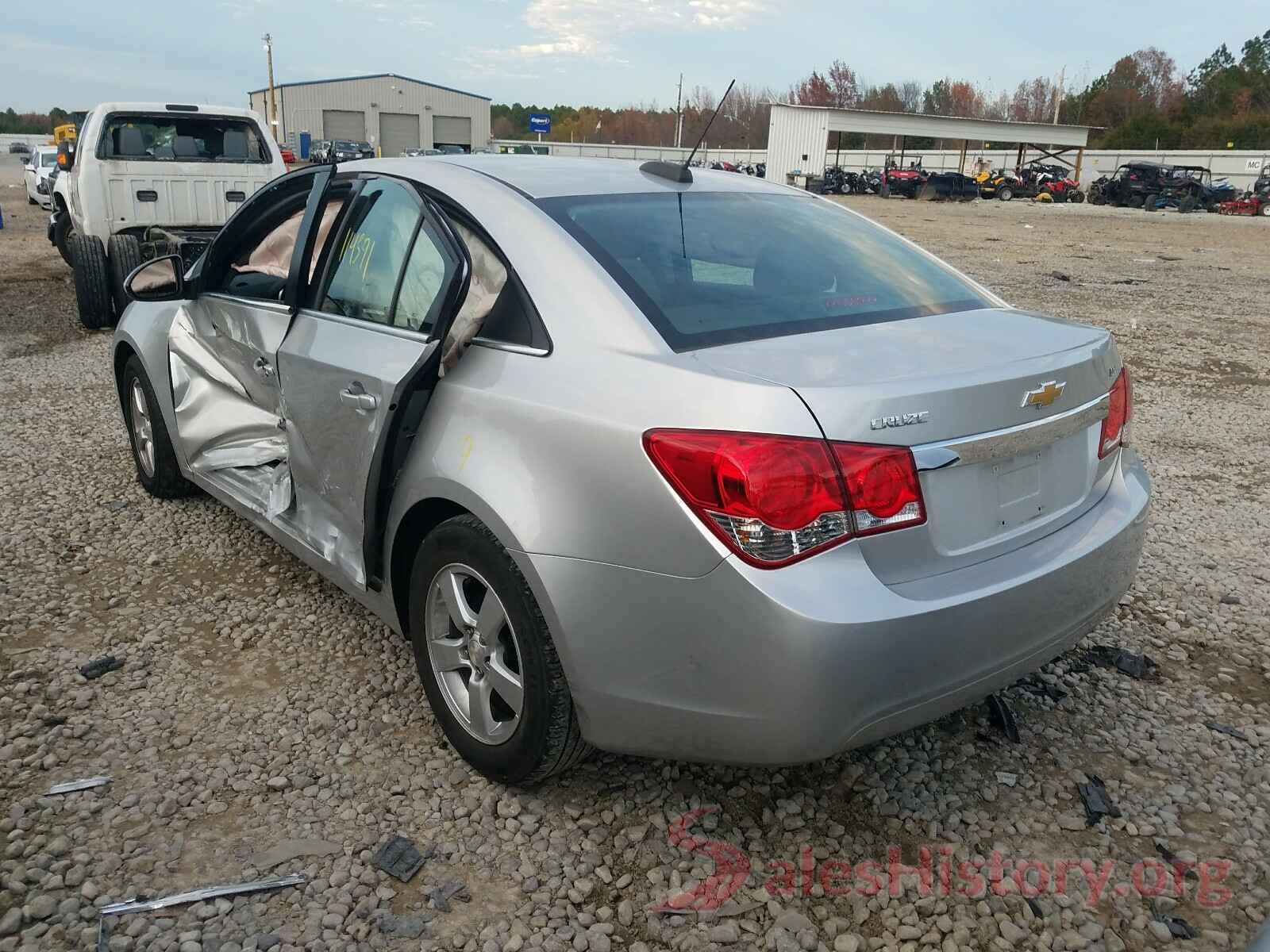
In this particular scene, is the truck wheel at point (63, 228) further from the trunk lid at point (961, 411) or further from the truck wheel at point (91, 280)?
the trunk lid at point (961, 411)

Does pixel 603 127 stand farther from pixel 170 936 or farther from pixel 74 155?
pixel 170 936

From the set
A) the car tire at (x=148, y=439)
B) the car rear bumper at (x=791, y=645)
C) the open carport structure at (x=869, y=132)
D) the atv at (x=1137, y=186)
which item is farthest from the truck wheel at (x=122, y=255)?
the open carport structure at (x=869, y=132)

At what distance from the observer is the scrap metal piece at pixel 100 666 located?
3266 millimetres

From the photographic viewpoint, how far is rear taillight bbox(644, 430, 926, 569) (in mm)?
1997

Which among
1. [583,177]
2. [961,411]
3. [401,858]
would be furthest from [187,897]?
[583,177]

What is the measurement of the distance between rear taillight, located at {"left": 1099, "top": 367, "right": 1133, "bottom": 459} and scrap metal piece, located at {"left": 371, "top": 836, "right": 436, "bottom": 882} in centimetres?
206

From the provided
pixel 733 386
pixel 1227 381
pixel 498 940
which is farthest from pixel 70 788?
pixel 1227 381

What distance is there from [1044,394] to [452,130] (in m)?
78.3

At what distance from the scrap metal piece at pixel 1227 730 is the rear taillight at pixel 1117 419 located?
3.23 ft

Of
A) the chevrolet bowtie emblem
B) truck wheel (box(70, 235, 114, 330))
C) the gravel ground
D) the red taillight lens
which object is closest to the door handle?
the gravel ground

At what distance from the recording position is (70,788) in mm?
2676

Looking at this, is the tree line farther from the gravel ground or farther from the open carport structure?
the gravel ground

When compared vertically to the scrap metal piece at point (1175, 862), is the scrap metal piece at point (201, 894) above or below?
below

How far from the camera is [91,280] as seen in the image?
948 centimetres
